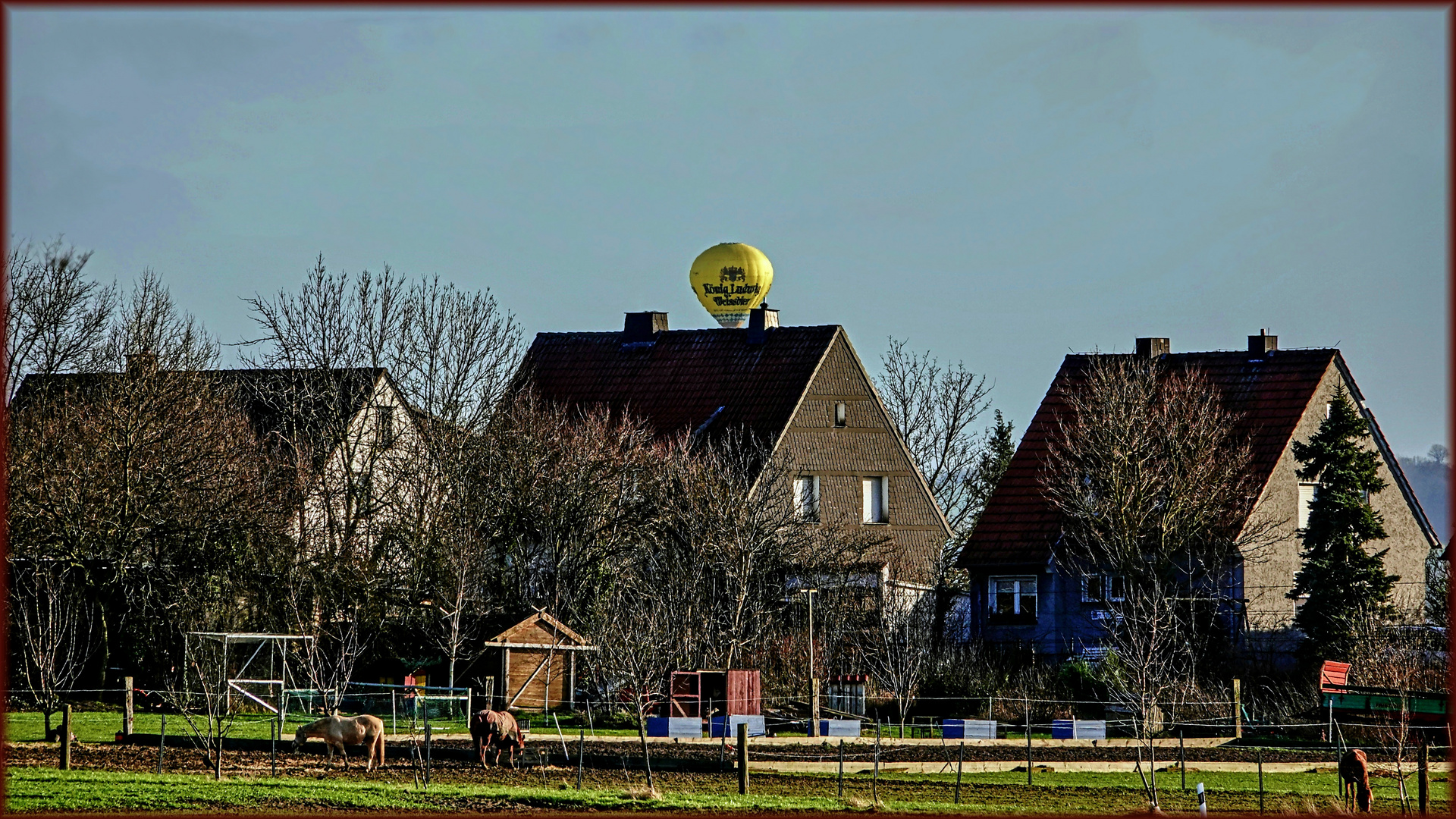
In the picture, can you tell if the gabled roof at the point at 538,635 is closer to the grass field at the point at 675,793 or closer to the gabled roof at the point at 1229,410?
the grass field at the point at 675,793

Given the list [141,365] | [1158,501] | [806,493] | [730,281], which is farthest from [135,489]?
[730,281]

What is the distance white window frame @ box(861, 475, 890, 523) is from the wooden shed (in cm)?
1818

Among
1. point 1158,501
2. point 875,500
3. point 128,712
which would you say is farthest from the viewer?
point 875,500

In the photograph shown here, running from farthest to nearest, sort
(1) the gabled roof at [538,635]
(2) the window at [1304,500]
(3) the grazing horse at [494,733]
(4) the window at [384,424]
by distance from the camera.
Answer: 1. (2) the window at [1304,500]
2. (4) the window at [384,424]
3. (1) the gabled roof at [538,635]
4. (3) the grazing horse at [494,733]

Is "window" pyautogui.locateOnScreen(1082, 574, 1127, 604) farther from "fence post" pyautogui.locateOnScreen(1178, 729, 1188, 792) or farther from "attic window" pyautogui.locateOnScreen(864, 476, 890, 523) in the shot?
"fence post" pyautogui.locateOnScreen(1178, 729, 1188, 792)

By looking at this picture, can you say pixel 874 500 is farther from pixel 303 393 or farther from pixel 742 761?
pixel 742 761

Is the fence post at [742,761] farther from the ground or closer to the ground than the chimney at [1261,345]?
closer to the ground

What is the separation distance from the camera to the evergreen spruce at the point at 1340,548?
4044 cm

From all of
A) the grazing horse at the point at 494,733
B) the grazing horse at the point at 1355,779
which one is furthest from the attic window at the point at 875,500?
the grazing horse at the point at 1355,779

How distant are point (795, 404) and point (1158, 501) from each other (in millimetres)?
14175

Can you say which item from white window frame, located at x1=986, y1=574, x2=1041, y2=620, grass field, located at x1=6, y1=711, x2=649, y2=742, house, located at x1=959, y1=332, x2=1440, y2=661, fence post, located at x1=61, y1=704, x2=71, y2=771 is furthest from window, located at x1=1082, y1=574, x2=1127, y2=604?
fence post, located at x1=61, y1=704, x2=71, y2=771

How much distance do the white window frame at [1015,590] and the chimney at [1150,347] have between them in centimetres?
811

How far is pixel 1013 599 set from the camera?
157 feet

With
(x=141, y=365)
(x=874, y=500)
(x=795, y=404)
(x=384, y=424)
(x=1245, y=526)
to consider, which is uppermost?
(x=795, y=404)
